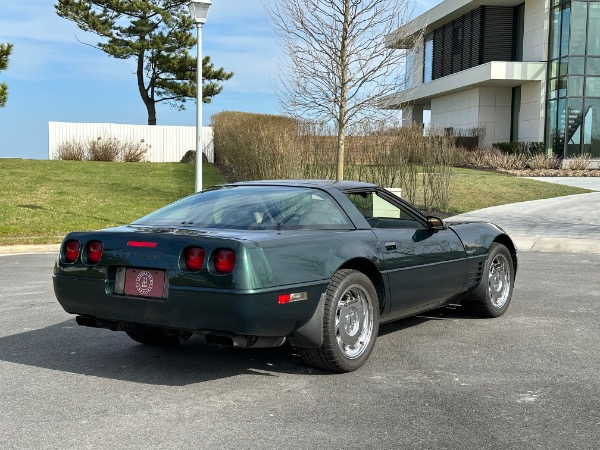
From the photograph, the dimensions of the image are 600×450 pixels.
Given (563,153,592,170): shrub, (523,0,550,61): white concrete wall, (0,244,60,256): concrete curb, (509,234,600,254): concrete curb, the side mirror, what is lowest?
(0,244,60,256): concrete curb

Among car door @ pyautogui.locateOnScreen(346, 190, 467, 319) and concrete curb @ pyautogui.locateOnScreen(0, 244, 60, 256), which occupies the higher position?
car door @ pyautogui.locateOnScreen(346, 190, 467, 319)

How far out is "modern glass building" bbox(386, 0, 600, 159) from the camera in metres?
34.4

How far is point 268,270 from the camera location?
180 inches

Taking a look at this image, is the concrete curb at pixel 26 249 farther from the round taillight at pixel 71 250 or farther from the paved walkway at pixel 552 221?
the paved walkway at pixel 552 221

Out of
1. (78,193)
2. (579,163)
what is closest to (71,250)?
(78,193)

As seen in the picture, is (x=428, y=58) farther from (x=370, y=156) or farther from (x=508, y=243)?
(x=508, y=243)

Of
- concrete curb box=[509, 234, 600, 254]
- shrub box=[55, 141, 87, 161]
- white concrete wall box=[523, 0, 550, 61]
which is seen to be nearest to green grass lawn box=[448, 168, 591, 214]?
concrete curb box=[509, 234, 600, 254]

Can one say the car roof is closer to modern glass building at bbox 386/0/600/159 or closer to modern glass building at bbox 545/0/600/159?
modern glass building at bbox 386/0/600/159

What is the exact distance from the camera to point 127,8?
43625mm

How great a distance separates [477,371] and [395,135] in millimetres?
15119

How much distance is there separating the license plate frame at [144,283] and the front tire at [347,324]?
1071mm

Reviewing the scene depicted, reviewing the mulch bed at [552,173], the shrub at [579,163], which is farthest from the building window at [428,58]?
the mulch bed at [552,173]

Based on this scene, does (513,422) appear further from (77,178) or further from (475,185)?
(77,178)

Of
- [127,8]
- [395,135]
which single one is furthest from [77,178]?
[127,8]
